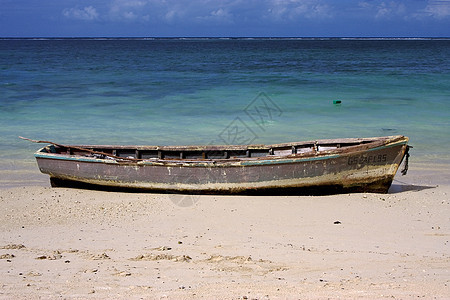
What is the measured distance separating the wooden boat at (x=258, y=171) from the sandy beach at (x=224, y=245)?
0.18 meters

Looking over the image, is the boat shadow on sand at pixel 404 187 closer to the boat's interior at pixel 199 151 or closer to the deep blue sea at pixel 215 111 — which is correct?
the boat's interior at pixel 199 151

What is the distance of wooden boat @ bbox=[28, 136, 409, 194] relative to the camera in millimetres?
7727

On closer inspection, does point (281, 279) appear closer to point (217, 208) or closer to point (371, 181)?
point (217, 208)

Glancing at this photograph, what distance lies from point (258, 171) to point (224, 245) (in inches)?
92.2

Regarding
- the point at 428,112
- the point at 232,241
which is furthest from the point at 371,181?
the point at 428,112

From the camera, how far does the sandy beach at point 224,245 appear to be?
4344 mm

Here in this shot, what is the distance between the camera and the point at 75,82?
2809 centimetres

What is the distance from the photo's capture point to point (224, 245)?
575cm

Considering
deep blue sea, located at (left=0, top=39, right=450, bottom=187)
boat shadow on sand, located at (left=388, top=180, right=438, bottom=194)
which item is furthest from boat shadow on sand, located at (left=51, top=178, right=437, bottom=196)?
deep blue sea, located at (left=0, top=39, right=450, bottom=187)

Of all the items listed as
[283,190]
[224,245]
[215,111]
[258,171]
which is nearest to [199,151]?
[258,171]

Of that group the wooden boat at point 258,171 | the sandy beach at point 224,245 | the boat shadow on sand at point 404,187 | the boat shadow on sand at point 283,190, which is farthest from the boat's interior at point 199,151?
the boat shadow on sand at point 404,187

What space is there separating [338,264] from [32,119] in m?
13.8

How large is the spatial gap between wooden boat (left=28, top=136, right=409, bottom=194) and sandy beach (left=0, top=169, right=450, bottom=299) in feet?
0.61

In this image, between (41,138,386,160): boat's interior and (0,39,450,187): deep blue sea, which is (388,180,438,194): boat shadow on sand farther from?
(0,39,450,187): deep blue sea
